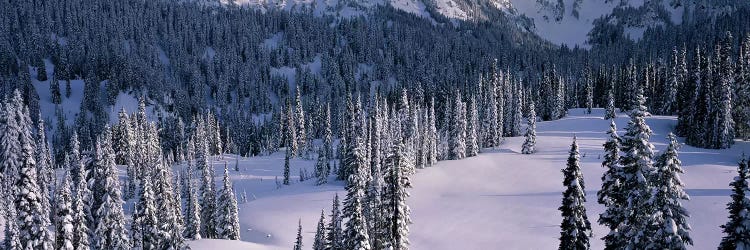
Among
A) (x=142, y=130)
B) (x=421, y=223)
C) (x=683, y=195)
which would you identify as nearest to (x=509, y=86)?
(x=421, y=223)

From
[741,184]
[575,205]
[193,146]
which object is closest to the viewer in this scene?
[741,184]

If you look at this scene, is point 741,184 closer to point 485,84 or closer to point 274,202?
point 274,202

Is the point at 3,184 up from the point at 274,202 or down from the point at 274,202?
up

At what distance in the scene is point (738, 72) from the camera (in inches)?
3514

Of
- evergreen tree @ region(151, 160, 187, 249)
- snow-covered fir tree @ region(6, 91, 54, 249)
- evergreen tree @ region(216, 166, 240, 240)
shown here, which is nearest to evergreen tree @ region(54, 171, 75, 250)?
snow-covered fir tree @ region(6, 91, 54, 249)

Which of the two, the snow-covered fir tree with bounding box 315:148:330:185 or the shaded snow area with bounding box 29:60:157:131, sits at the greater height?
the shaded snow area with bounding box 29:60:157:131

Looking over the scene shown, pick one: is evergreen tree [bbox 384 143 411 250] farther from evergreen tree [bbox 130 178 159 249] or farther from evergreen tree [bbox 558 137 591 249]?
evergreen tree [bbox 130 178 159 249]

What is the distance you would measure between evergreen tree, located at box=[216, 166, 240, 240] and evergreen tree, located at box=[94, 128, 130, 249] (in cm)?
2020

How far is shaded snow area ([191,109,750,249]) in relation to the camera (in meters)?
60.9

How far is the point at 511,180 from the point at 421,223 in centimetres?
2170

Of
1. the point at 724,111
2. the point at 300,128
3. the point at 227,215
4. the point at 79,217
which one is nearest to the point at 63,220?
the point at 79,217

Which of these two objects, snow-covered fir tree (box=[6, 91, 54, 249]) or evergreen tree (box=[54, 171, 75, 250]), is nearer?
snow-covered fir tree (box=[6, 91, 54, 249])

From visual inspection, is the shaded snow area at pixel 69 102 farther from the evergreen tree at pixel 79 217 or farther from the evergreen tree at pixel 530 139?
the evergreen tree at pixel 79 217

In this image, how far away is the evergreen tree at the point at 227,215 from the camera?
65.8 metres
